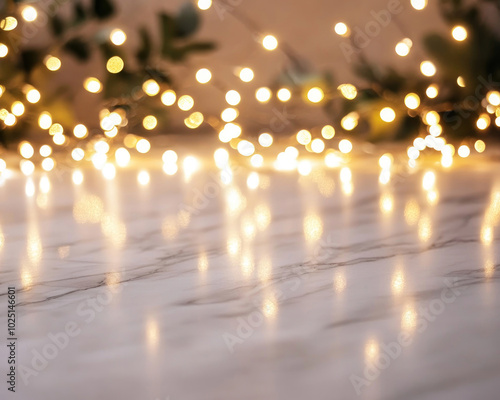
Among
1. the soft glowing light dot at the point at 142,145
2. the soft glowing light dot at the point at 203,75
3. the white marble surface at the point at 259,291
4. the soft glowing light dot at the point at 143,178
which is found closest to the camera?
the white marble surface at the point at 259,291

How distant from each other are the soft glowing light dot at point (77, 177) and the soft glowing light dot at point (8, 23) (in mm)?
262

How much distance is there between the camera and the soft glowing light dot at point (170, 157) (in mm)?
1418

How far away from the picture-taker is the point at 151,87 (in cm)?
134

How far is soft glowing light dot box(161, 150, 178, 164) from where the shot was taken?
4.65 feet

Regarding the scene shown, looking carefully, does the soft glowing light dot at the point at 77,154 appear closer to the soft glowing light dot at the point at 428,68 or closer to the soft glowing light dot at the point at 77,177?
the soft glowing light dot at the point at 77,177

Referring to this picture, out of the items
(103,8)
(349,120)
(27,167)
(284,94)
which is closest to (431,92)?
(349,120)

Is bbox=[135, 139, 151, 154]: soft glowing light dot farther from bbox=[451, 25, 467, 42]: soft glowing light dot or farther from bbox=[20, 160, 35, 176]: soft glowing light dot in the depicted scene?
bbox=[451, 25, 467, 42]: soft glowing light dot

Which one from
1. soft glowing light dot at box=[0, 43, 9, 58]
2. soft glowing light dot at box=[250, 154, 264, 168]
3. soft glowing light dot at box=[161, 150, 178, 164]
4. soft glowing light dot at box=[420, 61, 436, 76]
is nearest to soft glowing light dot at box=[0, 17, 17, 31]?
soft glowing light dot at box=[0, 43, 9, 58]

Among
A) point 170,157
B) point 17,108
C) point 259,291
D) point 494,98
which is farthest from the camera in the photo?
point 170,157

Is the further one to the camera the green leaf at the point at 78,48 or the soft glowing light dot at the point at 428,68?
the green leaf at the point at 78,48

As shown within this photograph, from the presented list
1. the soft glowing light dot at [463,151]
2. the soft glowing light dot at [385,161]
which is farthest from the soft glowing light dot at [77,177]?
the soft glowing light dot at [463,151]

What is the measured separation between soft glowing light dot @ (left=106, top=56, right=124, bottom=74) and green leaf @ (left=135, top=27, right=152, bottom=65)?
41 mm

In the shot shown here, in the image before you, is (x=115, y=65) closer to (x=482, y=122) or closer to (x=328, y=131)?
(x=328, y=131)

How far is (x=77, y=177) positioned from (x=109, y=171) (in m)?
0.07
